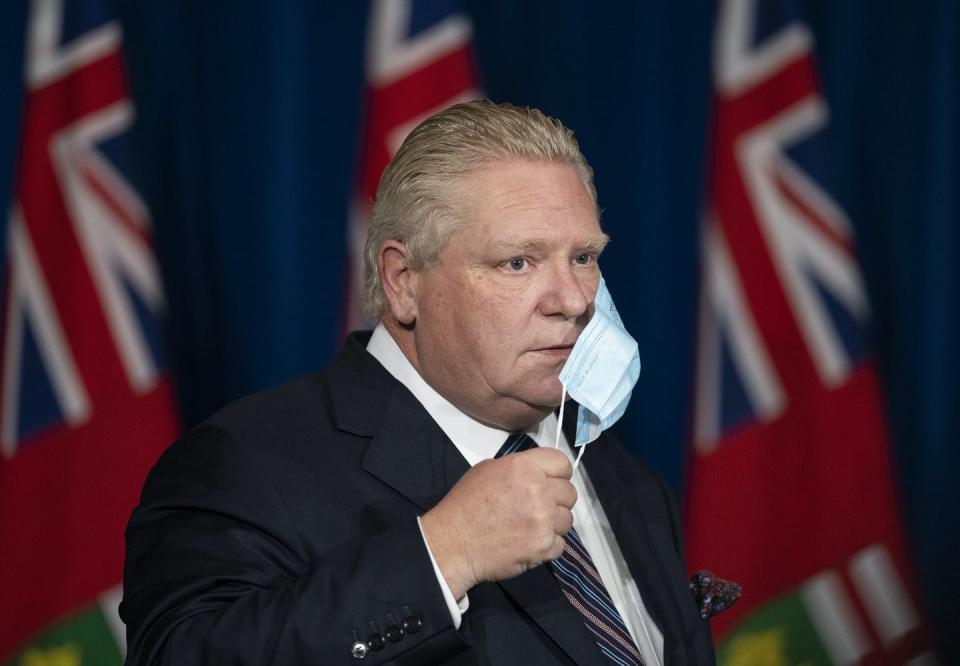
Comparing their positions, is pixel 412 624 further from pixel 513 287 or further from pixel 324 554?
pixel 513 287

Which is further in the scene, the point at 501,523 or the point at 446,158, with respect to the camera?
the point at 446,158

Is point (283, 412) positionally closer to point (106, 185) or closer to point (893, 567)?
point (106, 185)

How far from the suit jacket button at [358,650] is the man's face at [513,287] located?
17.7 inches

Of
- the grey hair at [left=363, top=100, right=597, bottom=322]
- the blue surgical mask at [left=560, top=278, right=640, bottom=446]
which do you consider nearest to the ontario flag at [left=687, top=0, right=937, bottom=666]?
the grey hair at [left=363, top=100, right=597, bottom=322]

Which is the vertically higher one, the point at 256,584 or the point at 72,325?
the point at 72,325

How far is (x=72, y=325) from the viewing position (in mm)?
2691

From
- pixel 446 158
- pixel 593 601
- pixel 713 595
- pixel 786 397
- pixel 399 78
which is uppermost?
pixel 399 78

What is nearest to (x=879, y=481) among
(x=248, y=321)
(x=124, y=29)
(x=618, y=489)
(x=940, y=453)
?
(x=940, y=453)

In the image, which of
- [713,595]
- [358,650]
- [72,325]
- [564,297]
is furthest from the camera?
[72,325]

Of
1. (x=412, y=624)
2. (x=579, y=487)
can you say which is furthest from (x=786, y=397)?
(x=412, y=624)

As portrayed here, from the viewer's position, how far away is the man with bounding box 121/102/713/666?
1260 millimetres

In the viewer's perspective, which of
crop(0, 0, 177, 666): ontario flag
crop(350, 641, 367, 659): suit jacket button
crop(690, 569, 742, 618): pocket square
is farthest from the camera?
crop(0, 0, 177, 666): ontario flag

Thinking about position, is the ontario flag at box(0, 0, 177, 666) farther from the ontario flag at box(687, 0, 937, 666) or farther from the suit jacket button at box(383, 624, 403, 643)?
the suit jacket button at box(383, 624, 403, 643)

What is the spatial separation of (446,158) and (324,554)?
55 cm
